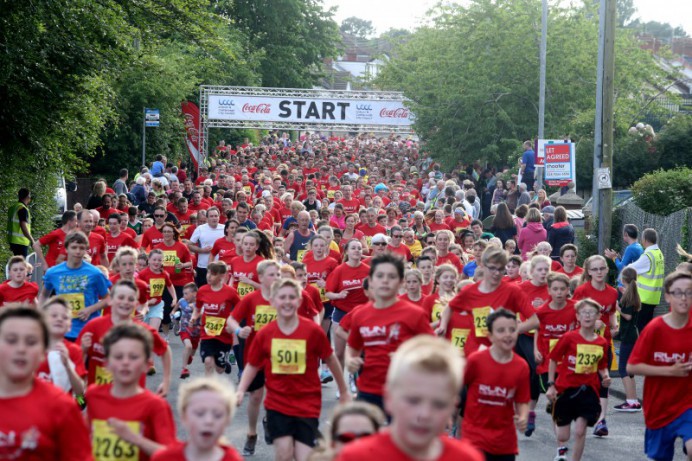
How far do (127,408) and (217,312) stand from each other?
638 centimetres

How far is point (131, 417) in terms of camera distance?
6062 mm

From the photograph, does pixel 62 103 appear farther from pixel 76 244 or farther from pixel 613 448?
pixel 613 448

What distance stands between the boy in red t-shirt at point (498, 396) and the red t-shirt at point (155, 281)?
23.0 ft

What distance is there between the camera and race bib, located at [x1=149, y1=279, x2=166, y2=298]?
14.1 meters

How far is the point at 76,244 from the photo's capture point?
35.3 feet

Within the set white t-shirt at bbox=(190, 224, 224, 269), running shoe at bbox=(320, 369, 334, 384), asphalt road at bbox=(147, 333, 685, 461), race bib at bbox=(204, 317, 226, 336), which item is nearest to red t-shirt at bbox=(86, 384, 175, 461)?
asphalt road at bbox=(147, 333, 685, 461)

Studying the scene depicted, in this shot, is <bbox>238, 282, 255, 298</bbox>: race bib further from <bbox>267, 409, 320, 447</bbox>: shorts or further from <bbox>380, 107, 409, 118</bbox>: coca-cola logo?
<bbox>380, 107, 409, 118</bbox>: coca-cola logo

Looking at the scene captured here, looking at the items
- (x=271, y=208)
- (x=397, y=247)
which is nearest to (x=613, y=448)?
(x=397, y=247)

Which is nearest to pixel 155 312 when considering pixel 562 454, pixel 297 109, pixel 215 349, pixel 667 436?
pixel 215 349

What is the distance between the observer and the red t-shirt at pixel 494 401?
25.0 ft

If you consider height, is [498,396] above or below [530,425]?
above

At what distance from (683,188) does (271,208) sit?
7.14 m

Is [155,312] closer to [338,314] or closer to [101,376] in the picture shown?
[338,314]

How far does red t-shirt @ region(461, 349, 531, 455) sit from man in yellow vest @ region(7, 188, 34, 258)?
441 inches
